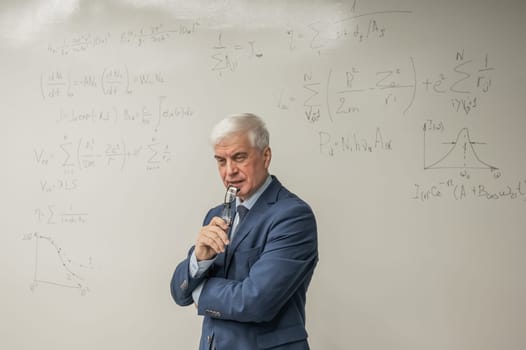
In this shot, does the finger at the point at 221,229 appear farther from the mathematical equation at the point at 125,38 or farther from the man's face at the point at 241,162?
the mathematical equation at the point at 125,38

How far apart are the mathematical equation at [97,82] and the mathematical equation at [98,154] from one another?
220 mm

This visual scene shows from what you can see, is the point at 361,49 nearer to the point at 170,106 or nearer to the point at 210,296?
the point at 170,106

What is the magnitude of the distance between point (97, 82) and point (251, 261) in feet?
4.46

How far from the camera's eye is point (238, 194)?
163 cm

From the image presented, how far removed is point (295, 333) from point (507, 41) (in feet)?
5.37

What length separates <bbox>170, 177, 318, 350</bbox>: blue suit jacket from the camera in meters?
1.44

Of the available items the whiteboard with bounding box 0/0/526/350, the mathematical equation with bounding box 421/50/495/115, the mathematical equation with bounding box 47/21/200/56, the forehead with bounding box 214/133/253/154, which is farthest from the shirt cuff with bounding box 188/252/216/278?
the mathematical equation with bounding box 421/50/495/115

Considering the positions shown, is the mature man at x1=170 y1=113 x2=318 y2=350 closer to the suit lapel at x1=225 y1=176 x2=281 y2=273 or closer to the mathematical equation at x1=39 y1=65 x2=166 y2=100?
the suit lapel at x1=225 y1=176 x2=281 y2=273

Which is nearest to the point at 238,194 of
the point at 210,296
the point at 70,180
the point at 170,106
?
the point at 210,296

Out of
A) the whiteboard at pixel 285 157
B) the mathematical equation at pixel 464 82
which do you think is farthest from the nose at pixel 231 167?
the mathematical equation at pixel 464 82

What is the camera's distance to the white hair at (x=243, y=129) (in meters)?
1.57

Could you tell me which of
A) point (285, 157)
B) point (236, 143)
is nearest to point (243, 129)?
point (236, 143)

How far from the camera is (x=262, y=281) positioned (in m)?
1.43

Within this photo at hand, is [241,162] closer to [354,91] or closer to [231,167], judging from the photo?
[231,167]
